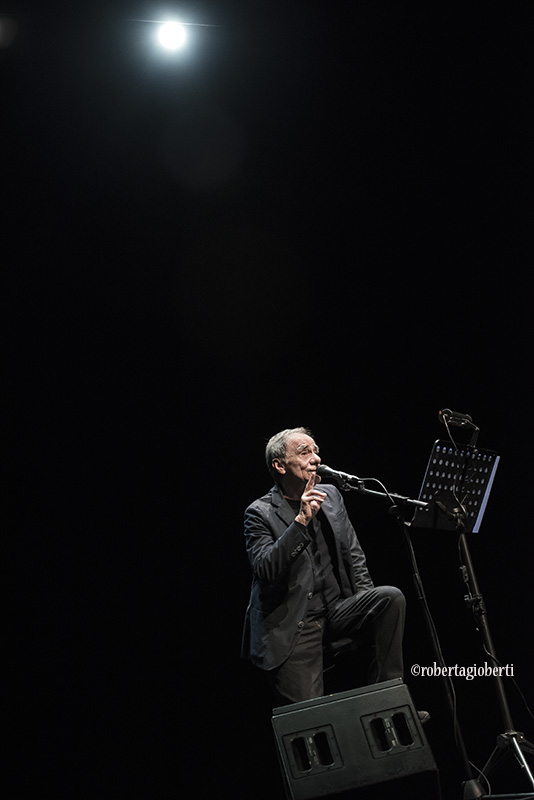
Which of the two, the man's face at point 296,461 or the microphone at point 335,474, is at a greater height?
the man's face at point 296,461

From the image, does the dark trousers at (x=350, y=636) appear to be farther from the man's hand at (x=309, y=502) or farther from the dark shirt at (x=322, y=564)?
the man's hand at (x=309, y=502)

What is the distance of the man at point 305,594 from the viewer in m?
2.91

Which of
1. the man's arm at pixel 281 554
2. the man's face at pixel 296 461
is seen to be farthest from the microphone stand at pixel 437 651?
the man's face at pixel 296 461

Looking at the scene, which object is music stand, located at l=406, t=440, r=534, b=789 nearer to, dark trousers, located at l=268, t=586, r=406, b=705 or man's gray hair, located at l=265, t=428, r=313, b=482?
dark trousers, located at l=268, t=586, r=406, b=705

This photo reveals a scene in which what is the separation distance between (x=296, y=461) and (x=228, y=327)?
143cm

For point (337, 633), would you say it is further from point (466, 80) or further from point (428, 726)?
point (466, 80)

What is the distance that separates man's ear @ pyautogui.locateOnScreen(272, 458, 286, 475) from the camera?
3.49 m

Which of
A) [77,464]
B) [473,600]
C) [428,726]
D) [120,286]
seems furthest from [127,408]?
[428,726]

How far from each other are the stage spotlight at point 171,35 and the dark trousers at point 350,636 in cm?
348

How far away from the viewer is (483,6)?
409 cm

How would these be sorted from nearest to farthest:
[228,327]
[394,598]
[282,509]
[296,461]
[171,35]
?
[394,598]
[282,509]
[296,461]
[171,35]
[228,327]

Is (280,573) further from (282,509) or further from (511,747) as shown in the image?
(511,747)

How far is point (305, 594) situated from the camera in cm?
310

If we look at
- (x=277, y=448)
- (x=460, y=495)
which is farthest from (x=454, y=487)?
(x=277, y=448)
